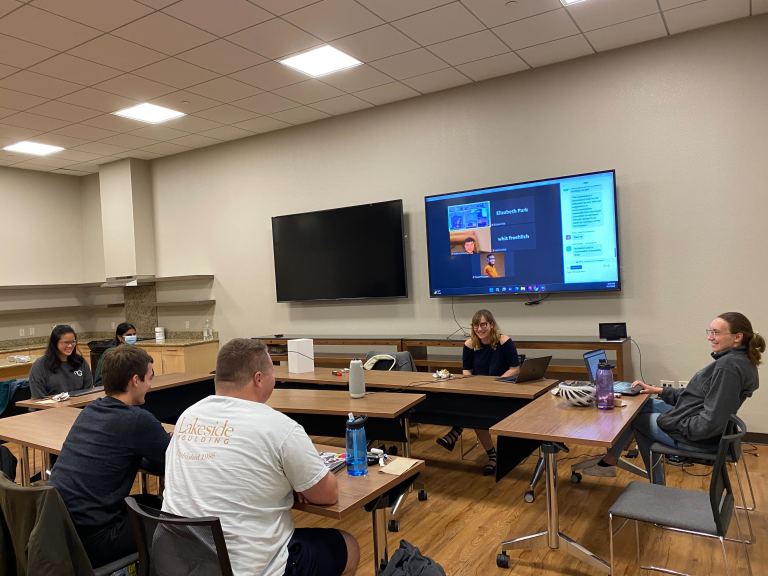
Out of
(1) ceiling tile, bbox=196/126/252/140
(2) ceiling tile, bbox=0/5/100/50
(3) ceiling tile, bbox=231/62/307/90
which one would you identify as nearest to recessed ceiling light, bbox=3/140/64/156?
(1) ceiling tile, bbox=196/126/252/140

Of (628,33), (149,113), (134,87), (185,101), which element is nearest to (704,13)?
(628,33)

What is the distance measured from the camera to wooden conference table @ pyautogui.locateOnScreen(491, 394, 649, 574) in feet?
8.37

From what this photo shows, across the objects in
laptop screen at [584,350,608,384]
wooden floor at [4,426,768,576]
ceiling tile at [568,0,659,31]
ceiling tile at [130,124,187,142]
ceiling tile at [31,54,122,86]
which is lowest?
wooden floor at [4,426,768,576]

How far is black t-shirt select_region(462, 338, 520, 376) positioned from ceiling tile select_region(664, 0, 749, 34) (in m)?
2.75

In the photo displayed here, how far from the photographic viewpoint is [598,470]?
3.86 metres

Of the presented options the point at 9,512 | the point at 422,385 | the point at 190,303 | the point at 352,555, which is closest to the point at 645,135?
the point at 422,385

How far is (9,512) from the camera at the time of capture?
208 cm

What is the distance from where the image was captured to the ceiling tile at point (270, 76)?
4887 mm

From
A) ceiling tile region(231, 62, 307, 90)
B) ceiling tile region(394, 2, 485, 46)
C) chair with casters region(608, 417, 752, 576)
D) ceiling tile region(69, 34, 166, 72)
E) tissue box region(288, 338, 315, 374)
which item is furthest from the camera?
ceiling tile region(231, 62, 307, 90)

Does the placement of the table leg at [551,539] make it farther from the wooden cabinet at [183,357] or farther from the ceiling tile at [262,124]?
the wooden cabinet at [183,357]

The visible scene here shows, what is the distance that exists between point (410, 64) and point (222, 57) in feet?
5.19

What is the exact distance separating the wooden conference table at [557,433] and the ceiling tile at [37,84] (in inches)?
183

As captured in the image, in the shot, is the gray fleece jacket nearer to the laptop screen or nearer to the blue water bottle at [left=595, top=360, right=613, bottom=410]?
the blue water bottle at [left=595, top=360, right=613, bottom=410]

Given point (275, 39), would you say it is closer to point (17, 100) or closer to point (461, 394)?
point (17, 100)
